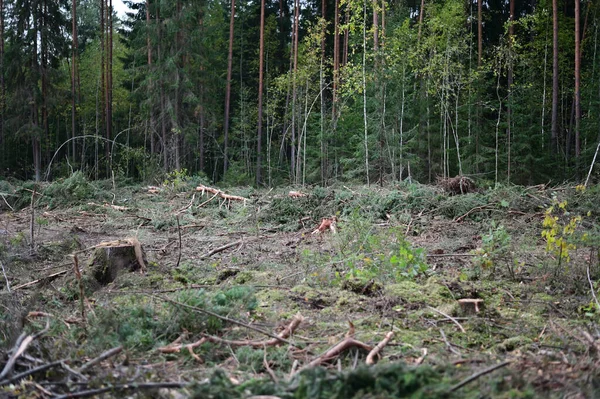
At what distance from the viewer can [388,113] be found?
16297 millimetres

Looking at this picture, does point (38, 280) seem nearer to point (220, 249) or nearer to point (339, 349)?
point (220, 249)

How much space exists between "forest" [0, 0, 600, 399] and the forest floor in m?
0.02

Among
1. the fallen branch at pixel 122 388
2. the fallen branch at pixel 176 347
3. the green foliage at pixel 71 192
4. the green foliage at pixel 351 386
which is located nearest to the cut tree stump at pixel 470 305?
the green foliage at pixel 351 386

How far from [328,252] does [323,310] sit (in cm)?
279

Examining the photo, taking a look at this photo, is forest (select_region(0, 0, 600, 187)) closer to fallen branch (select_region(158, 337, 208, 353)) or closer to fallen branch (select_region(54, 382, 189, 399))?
fallen branch (select_region(158, 337, 208, 353))

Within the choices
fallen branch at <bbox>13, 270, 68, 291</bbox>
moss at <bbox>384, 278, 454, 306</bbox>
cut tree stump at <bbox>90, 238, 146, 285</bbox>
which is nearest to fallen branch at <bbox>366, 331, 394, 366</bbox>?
moss at <bbox>384, 278, 454, 306</bbox>

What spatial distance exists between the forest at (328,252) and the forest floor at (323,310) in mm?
21

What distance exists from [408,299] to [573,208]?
17.1 feet

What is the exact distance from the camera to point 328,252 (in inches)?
287

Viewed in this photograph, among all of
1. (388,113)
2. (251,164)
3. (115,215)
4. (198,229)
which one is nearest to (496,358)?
(198,229)

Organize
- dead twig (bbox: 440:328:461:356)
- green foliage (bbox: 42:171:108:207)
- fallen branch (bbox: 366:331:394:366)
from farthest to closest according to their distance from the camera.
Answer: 1. green foliage (bbox: 42:171:108:207)
2. dead twig (bbox: 440:328:461:356)
3. fallen branch (bbox: 366:331:394:366)

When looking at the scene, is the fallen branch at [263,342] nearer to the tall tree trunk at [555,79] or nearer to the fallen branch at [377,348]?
the fallen branch at [377,348]

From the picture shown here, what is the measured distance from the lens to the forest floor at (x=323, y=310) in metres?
2.62

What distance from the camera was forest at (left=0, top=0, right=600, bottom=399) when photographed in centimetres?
291
